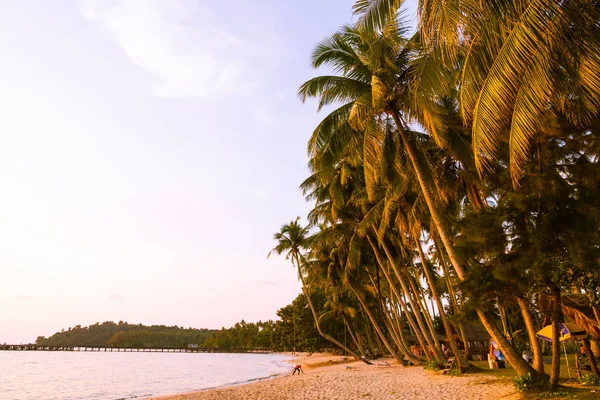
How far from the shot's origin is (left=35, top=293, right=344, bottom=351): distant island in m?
56.9

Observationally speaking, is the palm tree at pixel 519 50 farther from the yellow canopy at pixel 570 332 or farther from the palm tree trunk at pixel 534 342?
the yellow canopy at pixel 570 332

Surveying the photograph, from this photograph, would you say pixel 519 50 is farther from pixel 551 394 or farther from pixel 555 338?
pixel 551 394

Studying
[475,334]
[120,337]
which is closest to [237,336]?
[120,337]

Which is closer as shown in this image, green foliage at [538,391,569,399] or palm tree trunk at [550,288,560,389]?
green foliage at [538,391,569,399]

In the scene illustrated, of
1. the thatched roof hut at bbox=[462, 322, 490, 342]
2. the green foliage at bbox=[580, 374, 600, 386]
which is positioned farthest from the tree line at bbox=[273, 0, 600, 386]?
the thatched roof hut at bbox=[462, 322, 490, 342]

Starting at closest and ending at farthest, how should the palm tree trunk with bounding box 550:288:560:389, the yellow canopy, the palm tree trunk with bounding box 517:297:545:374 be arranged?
the palm tree trunk with bounding box 550:288:560:389 → the palm tree trunk with bounding box 517:297:545:374 → the yellow canopy

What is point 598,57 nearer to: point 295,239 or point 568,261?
point 568,261

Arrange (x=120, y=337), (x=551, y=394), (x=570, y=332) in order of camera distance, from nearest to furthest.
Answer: (x=551, y=394) → (x=570, y=332) → (x=120, y=337)

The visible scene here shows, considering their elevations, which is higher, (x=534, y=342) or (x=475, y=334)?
(x=475, y=334)

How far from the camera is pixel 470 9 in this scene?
5047 millimetres

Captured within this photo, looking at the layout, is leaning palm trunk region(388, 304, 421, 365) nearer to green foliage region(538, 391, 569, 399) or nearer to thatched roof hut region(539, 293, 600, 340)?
thatched roof hut region(539, 293, 600, 340)

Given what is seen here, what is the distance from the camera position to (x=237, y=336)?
118250 millimetres

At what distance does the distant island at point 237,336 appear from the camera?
187 feet

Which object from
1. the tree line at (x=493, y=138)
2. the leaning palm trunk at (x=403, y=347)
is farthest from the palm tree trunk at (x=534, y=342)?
the leaning palm trunk at (x=403, y=347)
